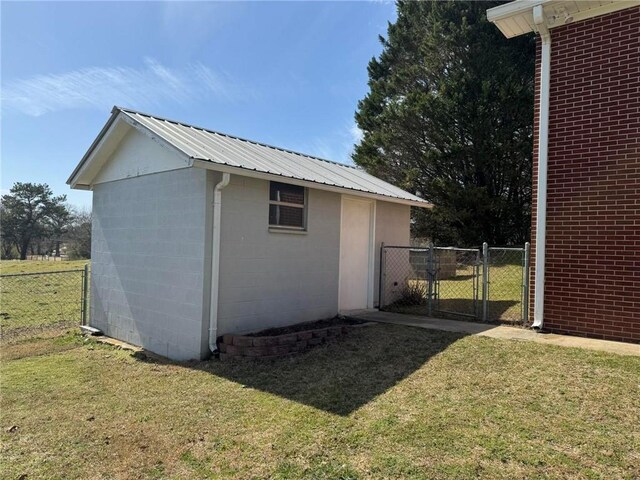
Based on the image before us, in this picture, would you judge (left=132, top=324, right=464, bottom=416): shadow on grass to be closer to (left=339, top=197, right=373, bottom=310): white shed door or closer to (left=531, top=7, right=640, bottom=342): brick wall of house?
(left=531, top=7, right=640, bottom=342): brick wall of house

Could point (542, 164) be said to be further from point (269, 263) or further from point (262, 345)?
point (262, 345)

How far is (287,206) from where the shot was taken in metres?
7.18

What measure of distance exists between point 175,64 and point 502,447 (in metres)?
10.6

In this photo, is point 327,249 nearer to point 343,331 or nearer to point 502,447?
point 343,331

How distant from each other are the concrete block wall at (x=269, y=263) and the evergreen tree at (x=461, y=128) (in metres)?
11.6

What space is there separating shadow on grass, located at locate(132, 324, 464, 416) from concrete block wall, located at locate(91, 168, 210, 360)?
0.61 metres

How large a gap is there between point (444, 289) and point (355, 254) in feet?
15.4

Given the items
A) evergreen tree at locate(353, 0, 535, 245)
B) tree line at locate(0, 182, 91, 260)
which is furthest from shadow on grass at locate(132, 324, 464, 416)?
tree line at locate(0, 182, 91, 260)

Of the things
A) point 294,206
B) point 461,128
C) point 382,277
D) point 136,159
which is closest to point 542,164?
point 294,206

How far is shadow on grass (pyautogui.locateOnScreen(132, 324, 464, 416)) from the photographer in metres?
4.39

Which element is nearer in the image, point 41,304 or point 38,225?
point 41,304

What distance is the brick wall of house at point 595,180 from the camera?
18.9 ft

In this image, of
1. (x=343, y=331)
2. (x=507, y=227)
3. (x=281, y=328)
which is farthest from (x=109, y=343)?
(x=507, y=227)

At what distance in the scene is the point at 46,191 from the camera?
135ft
